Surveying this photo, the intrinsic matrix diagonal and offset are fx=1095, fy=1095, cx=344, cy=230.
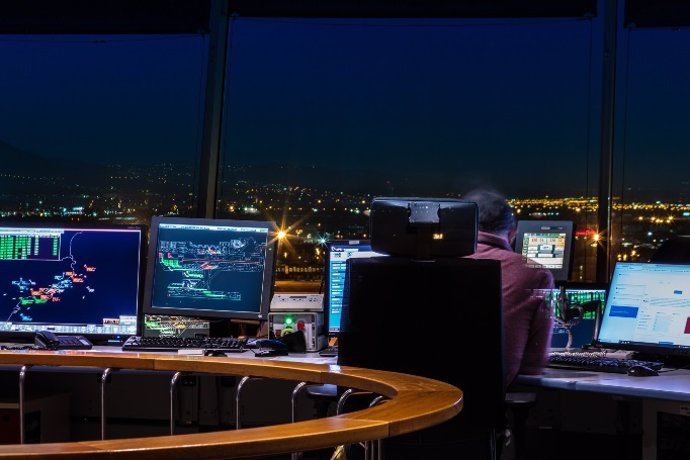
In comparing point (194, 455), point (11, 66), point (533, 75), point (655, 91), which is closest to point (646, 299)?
point (194, 455)

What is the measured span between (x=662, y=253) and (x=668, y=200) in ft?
20.5

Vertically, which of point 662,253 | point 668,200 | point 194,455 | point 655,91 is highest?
point 655,91

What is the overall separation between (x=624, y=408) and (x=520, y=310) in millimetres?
1352

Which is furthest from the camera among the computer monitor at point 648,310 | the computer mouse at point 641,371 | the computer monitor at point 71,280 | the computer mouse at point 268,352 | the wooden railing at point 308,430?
the computer monitor at point 71,280

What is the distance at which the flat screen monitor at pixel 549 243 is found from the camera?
20.3 ft

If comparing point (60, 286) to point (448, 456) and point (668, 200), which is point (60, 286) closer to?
point (448, 456)

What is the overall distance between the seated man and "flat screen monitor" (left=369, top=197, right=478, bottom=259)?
Answer: 37cm

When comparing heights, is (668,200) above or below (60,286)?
above

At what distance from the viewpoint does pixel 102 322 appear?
4582 mm

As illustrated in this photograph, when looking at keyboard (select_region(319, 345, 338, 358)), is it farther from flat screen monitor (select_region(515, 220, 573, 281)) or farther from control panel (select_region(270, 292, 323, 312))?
flat screen monitor (select_region(515, 220, 573, 281))

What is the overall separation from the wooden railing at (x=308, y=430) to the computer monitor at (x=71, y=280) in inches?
72.8

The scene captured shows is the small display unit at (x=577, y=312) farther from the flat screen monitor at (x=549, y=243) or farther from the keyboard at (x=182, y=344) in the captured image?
the flat screen monitor at (x=549, y=243)

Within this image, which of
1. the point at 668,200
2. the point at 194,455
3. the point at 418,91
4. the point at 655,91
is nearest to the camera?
the point at 194,455

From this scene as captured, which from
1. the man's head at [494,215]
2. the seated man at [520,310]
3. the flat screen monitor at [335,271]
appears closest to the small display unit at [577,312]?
the man's head at [494,215]
